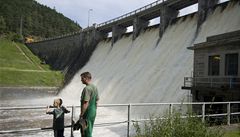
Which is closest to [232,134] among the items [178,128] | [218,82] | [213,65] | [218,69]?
[178,128]

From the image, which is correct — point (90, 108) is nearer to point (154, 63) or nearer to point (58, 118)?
point (58, 118)

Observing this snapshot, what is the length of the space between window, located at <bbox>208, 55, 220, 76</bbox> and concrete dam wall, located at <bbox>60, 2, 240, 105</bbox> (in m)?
2.55

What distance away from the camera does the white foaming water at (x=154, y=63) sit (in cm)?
2795

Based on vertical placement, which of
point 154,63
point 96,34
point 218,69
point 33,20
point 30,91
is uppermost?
point 33,20

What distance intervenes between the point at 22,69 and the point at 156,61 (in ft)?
123

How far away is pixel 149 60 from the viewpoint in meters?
36.0

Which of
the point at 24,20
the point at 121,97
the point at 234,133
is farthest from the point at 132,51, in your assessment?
the point at 24,20

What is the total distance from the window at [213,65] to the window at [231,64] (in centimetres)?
68

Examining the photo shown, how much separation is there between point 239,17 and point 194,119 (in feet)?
73.4

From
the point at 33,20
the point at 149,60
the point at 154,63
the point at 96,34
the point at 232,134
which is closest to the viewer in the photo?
the point at 232,134

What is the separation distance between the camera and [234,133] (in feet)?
37.0

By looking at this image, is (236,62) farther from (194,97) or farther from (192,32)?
(192,32)

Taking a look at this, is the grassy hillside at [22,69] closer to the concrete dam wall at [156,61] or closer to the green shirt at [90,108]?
the concrete dam wall at [156,61]

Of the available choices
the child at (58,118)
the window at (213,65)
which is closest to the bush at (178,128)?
the child at (58,118)
